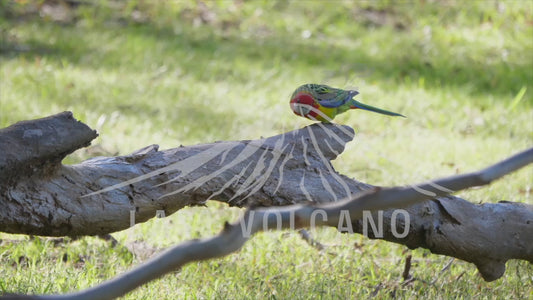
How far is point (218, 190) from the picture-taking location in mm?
2629

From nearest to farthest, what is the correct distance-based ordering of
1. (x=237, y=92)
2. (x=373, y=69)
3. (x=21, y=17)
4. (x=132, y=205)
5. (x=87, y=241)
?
(x=132, y=205) < (x=87, y=241) < (x=237, y=92) < (x=373, y=69) < (x=21, y=17)

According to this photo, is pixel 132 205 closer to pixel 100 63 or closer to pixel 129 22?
pixel 100 63

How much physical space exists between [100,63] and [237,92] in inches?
46.5

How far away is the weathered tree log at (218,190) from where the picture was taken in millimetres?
2305

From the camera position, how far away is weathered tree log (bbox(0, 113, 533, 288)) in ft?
7.56

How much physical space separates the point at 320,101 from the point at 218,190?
524 millimetres

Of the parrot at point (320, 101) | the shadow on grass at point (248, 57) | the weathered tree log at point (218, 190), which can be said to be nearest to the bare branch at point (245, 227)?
the weathered tree log at point (218, 190)

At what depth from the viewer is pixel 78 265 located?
3.13 m

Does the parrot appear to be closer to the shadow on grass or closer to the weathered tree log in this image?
the weathered tree log

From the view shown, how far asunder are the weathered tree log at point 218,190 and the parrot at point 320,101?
58 mm

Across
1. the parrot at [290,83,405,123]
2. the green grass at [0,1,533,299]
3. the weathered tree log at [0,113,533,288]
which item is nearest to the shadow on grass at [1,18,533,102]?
the green grass at [0,1,533,299]

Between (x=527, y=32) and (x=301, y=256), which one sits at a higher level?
(x=527, y=32)

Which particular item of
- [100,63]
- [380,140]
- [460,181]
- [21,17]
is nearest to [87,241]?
[460,181]

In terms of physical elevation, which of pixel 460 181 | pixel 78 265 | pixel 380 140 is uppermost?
pixel 460 181
